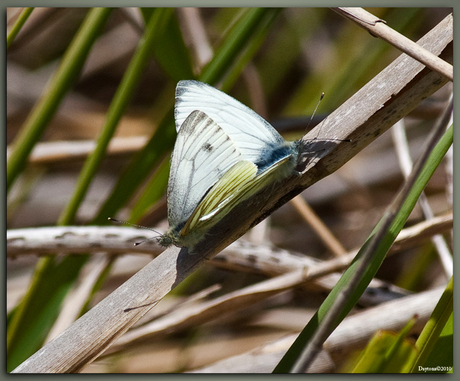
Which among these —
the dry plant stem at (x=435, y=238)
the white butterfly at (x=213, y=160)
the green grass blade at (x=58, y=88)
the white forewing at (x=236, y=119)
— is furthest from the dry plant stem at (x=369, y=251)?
the green grass blade at (x=58, y=88)

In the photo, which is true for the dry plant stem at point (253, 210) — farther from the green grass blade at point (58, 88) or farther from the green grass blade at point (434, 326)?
the green grass blade at point (58, 88)

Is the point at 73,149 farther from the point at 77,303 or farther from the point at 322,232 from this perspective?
the point at 322,232

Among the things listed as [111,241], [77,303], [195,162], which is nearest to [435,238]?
[195,162]

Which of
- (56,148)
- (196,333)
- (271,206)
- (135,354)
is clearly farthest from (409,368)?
(56,148)

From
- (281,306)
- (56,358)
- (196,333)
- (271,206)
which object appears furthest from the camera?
(281,306)

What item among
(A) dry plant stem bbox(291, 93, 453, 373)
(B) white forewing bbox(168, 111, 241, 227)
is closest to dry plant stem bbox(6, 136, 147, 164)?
(B) white forewing bbox(168, 111, 241, 227)

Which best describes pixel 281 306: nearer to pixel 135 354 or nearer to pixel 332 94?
pixel 135 354
